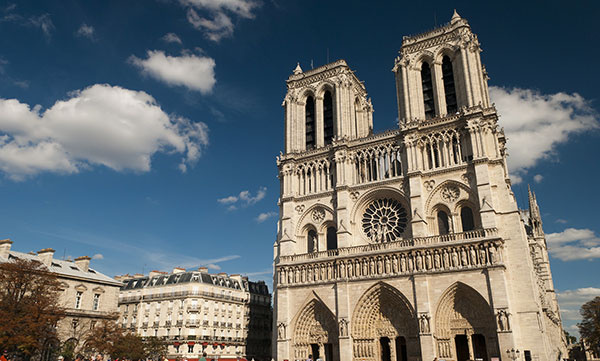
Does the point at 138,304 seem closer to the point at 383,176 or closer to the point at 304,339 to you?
the point at 304,339

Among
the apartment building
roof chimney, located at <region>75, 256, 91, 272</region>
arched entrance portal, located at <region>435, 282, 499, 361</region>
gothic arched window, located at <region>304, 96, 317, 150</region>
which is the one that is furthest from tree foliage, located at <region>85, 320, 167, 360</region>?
gothic arched window, located at <region>304, 96, 317, 150</region>

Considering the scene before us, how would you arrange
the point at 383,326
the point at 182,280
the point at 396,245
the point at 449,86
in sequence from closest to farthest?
the point at 383,326 → the point at 396,245 → the point at 449,86 → the point at 182,280

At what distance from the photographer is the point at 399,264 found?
30797mm

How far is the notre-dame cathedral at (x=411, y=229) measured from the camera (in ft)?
92.2

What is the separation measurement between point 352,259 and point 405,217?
15.8ft

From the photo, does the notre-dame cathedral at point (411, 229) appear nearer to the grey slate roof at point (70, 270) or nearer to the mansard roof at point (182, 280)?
the mansard roof at point (182, 280)

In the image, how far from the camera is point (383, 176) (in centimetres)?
3466

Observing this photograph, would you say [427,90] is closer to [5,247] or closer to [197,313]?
[197,313]

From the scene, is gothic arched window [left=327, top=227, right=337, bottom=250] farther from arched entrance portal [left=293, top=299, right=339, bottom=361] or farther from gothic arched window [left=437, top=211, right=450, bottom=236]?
gothic arched window [left=437, top=211, right=450, bottom=236]

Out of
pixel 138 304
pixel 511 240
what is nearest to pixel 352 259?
pixel 511 240

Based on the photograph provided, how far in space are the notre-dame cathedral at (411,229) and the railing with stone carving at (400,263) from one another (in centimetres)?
7

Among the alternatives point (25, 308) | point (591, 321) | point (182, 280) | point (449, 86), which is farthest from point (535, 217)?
point (25, 308)

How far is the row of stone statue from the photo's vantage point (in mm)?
28312

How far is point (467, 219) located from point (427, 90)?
419 inches
